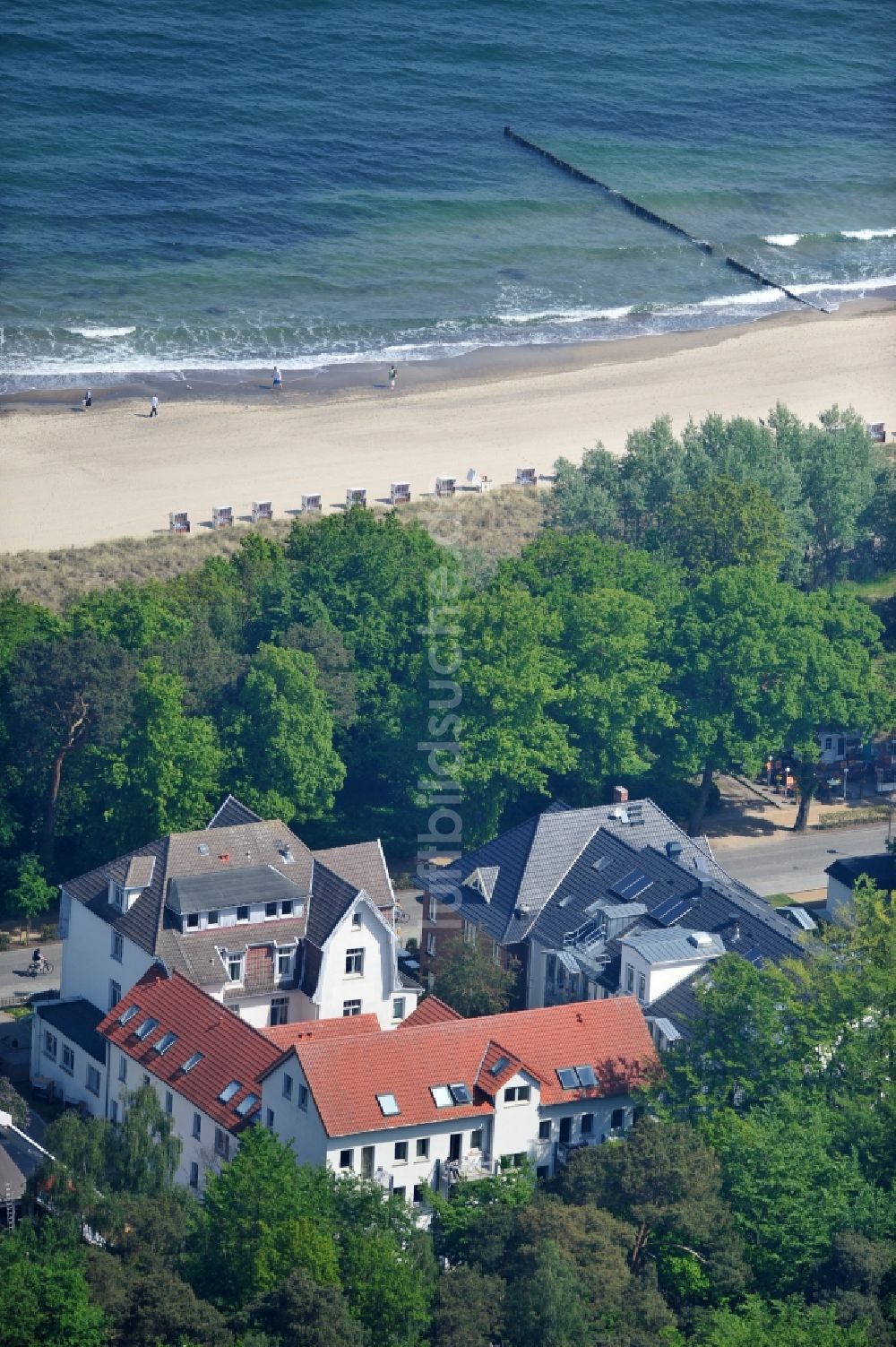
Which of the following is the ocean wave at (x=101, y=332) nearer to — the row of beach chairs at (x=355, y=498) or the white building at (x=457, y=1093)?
the row of beach chairs at (x=355, y=498)

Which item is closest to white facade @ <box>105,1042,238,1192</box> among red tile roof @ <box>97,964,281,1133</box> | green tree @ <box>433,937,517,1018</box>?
red tile roof @ <box>97,964,281,1133</box>

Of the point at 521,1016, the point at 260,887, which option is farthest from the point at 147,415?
the point at 521,1016

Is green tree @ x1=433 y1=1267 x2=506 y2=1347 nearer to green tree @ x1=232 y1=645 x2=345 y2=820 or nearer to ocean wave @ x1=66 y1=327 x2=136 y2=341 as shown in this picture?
green tree @ x1=232 y1=645 x2=345 y2=820

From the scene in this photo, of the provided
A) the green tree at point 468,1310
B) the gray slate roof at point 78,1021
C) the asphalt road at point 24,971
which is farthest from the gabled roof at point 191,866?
the green tree at point 468,1310

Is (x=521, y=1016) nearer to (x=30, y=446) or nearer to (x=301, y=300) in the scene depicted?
(x=30, y=446)

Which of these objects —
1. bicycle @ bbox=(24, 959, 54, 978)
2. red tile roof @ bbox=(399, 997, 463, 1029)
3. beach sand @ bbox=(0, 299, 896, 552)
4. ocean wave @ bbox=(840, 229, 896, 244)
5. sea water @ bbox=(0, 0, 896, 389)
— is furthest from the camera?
ocean wave @ bbox=(840, 229, 896, 244)

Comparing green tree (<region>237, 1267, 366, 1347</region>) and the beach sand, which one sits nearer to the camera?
green tree (<region>237, 1267, 366, 1347</region>)
